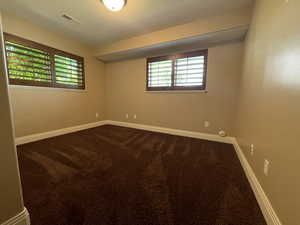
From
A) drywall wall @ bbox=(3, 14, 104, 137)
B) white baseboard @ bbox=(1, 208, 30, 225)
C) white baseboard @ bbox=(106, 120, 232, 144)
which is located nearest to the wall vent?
drywall wall @ bbox=(3, 14, 104, 137)

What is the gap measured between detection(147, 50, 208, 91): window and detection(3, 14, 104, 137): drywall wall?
5.96ft

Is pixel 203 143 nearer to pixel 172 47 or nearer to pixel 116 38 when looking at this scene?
pixel 172 47

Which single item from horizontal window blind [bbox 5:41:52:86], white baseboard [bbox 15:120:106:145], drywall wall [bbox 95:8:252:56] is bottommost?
white baseboard [bbox 15:120:106:145]

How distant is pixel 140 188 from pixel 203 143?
1.78 meters

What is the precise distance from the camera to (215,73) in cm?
261

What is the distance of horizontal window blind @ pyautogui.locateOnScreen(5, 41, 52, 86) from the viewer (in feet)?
7.33

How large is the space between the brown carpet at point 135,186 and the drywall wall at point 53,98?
671mm

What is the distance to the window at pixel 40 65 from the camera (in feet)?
7.41

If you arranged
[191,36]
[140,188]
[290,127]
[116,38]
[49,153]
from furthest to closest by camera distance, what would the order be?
[116,38], [191,36], [49,153], [140,188], [290,127]

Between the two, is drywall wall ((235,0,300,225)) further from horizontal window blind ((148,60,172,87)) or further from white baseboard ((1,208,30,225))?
horizontal window blind ((148,60,172,87))

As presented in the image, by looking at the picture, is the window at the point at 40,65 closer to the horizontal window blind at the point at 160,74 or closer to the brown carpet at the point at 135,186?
the brown carpet at the point at 135,186

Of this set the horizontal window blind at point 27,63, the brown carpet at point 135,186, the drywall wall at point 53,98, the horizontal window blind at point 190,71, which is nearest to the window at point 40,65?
the horizontal window blind at point 27,63

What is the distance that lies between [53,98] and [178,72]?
3.13 m

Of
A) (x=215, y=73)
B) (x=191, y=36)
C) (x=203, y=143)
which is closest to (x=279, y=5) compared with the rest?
(x=191, y=36)
